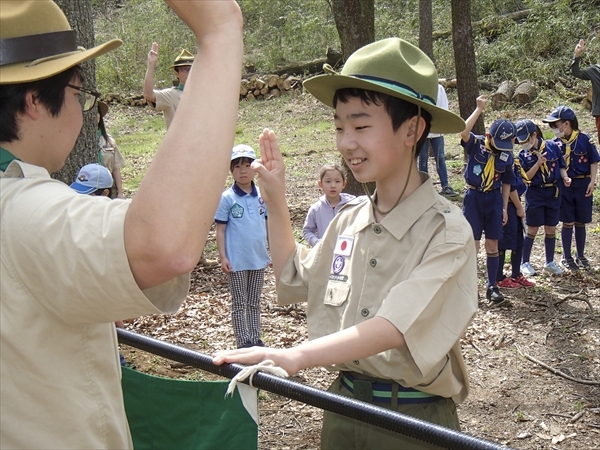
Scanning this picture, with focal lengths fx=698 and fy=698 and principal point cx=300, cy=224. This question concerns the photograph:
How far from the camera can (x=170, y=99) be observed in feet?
26.4

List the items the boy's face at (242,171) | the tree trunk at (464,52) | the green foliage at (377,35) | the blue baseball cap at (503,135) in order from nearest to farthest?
the boy's face at (242,171), the blue baseball cap at (503,135), the tree trunk at (464,52), the green foliage at (377,35)

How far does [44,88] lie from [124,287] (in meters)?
0.53

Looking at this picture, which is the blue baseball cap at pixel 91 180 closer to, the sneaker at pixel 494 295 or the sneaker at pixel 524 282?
the sneaker at pixel 494 295

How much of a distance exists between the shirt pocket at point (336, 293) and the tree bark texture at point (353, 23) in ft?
21.0

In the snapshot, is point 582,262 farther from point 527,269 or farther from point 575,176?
point 575,176

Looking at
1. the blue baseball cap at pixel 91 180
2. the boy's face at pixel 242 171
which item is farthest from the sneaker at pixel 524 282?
the blue baseball cap at pixel 91 180

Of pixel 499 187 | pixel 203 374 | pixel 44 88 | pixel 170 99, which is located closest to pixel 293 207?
pixel 170 99

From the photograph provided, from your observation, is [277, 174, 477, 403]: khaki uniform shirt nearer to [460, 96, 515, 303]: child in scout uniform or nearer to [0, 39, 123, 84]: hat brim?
[0, 39, 123, 84]: hat brim

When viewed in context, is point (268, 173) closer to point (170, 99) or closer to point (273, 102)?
point (170, 99)

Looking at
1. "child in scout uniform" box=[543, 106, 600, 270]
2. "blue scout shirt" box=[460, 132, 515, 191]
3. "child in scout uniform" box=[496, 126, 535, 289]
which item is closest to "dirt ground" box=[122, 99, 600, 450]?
"child in scout uniform" box=[496, 126, 535, 289]

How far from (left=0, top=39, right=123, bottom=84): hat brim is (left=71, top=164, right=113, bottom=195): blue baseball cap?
157 inches

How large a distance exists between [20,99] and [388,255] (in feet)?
4.25

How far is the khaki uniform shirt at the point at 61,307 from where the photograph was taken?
115 centimetres

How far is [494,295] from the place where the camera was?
7281mm
